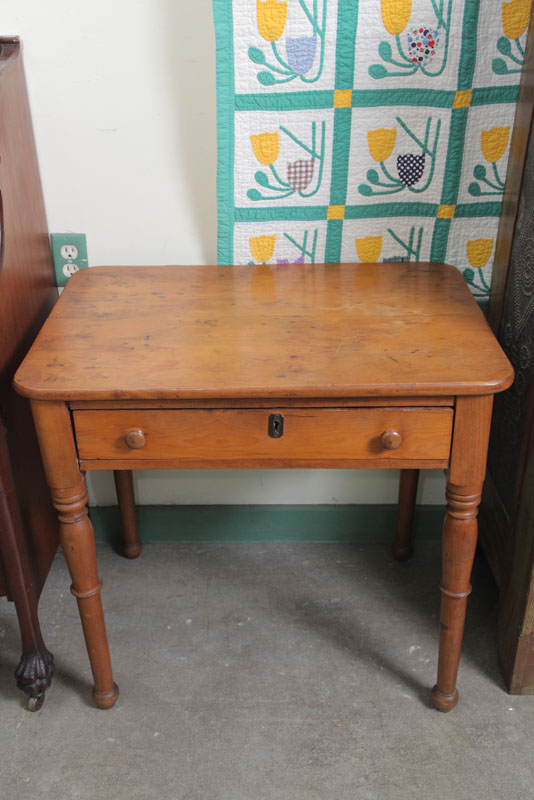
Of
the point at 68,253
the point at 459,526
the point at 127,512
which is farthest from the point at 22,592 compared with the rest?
the point at 459,526

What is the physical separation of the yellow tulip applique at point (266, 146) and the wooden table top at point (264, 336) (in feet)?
0.72

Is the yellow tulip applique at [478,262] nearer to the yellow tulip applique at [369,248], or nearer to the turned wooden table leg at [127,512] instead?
the yellow tulip applique at [369,248]

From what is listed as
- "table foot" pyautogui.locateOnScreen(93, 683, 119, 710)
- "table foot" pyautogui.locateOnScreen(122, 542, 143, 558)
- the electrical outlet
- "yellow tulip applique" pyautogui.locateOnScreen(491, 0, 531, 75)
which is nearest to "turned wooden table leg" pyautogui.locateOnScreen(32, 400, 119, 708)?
"table foot" pyautogui.locateOnScreen(93, 683, 119, 710)

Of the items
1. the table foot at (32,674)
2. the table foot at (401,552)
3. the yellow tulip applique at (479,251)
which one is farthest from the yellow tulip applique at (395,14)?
the table foot at (32,674)

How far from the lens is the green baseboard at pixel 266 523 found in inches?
79.5

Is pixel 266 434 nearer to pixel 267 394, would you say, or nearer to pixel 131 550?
pixel 267 394

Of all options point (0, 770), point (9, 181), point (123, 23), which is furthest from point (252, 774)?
point (123, 23)

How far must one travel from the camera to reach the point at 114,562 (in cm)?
199

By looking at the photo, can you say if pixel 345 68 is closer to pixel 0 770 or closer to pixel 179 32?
pixel 179 32

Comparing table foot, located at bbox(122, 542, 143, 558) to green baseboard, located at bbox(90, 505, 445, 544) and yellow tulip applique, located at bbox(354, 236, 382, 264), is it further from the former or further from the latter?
yellow tulip applique, located at bbox(354, 236, 382, 264)

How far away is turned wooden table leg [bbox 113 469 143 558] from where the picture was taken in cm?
188

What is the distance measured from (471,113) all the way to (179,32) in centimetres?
60

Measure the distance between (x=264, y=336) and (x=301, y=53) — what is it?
58cm

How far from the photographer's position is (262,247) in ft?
5.64
